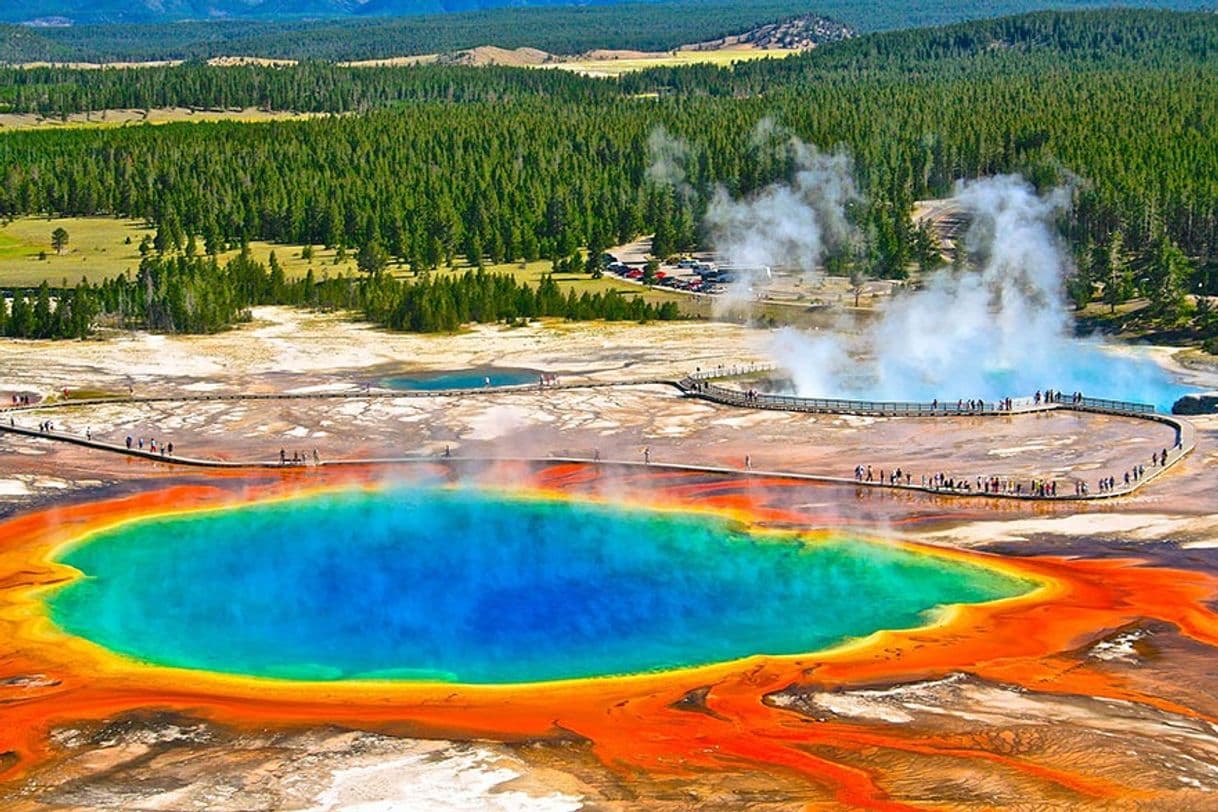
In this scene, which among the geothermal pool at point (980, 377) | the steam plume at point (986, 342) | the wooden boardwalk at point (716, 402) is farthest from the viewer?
the steam plume at point (986, 342)

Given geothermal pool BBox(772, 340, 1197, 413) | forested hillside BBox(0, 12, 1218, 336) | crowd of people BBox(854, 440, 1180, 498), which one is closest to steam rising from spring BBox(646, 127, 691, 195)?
forested hillside BBox(0, 12, 1218, 336)

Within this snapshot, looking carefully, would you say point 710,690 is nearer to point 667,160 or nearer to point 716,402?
point 716,402

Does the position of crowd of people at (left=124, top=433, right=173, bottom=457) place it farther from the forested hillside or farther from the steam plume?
the forested hillside

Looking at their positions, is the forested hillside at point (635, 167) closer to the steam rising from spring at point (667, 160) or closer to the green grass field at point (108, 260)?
the steam rising from spring at point (667, 160)

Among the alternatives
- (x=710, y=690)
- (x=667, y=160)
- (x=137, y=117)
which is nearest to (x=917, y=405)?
(x=710, y=690)

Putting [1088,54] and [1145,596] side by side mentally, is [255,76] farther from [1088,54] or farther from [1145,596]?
[1145,596]

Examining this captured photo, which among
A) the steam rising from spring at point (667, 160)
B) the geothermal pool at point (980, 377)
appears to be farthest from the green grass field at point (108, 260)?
the geothermal pool at point (980, 377)

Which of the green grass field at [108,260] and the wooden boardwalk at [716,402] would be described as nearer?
the wooden boardwalk at [716,402]
